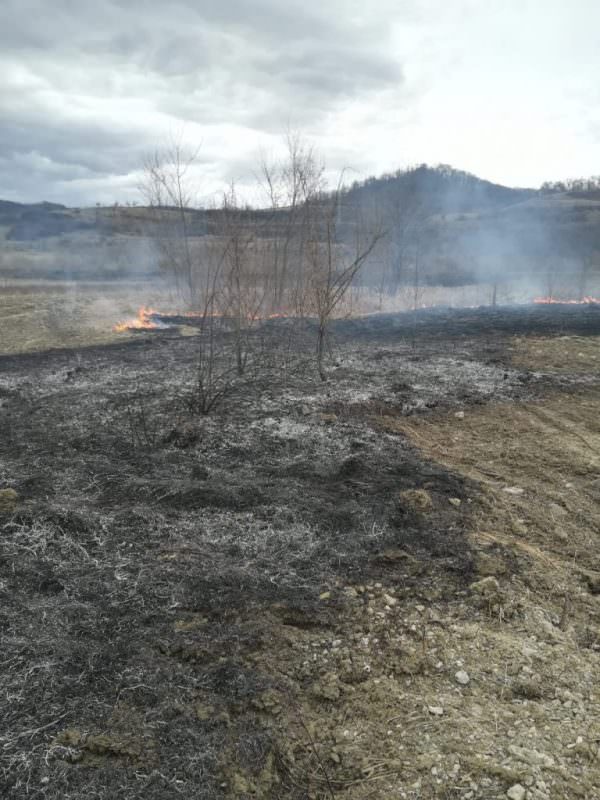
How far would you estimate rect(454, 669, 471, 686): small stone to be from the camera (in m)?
2.74

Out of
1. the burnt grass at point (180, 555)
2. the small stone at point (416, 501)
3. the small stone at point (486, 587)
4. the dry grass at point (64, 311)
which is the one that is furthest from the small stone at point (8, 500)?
the dry grass at point (64, 311)

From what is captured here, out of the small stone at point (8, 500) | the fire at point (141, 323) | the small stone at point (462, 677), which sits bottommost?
the small stone at point (462, 677)

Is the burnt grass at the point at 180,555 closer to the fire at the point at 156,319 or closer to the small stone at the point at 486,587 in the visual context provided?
the small stone at the point at 486,587

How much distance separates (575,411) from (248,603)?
5.98 m

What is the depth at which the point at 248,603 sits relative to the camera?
337cm

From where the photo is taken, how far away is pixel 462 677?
2.76 metres

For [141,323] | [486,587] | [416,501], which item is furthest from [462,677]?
[141,323]

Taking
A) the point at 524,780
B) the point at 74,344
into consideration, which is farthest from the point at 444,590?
the point at 74,344

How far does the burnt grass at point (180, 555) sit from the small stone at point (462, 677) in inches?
29.8

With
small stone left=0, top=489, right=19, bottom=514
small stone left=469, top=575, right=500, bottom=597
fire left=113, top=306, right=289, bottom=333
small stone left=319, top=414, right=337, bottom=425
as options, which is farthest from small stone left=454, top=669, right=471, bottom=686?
fire left=113, top=306, right=289, bottom=333

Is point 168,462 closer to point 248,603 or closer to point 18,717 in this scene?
point 248,603

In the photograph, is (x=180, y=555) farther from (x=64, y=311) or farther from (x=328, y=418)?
(x=64, y=311)

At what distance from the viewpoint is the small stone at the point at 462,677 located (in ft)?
8.98

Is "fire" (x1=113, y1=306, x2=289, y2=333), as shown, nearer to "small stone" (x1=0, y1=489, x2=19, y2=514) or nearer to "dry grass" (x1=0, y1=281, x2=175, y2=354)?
"dry grass" (x1=0, y1=281, x2=175, y2=354)
